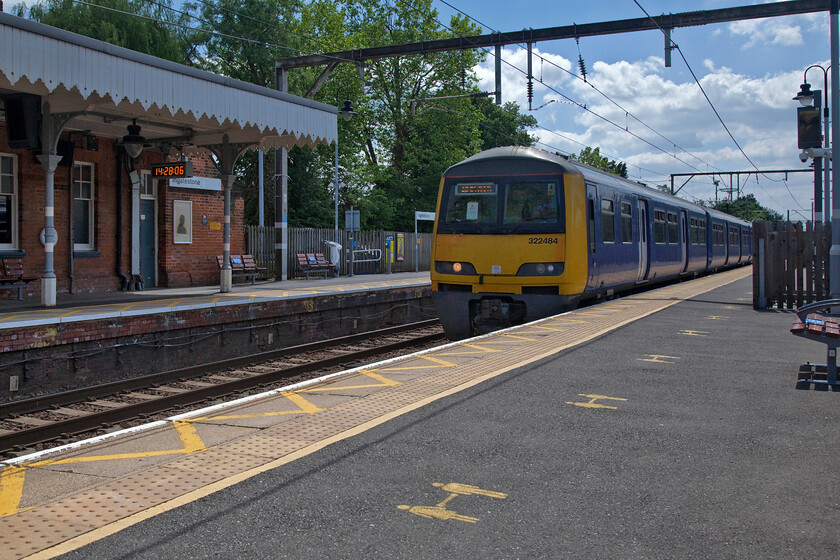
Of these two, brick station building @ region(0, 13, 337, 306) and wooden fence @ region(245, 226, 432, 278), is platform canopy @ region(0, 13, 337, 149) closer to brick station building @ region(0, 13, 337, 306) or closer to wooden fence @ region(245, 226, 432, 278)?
brick station building @ region(0, 13, 337, 306)

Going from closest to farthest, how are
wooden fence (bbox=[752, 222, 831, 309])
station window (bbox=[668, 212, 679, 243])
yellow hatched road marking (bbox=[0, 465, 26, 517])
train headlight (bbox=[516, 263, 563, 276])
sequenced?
yellow hatched road marking (bbox=[0, 465, 26, 517]), train headlight (bbox=[516, 263, 563, 276]), wooden fence (bbox=[752, 222, 831, 309]), station window (bbox=[668, 212, 679, 243])

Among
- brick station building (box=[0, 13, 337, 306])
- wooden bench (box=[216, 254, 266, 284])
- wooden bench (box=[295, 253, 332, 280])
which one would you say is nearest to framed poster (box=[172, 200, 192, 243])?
brick station building (box=[0, 13, 337, 306])

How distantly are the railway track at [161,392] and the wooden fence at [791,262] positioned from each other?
695 centimetres

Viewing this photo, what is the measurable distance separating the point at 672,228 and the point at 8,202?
15.7m

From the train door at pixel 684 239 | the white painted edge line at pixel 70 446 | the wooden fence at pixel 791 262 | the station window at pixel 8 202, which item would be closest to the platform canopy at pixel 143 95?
the station window at pixel 8 202

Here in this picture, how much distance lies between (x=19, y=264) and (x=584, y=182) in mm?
10247

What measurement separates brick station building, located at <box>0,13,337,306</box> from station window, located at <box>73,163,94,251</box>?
0.02 metres

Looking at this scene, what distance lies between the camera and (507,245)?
11.9 metres

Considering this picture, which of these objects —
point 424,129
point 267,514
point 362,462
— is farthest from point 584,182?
point 424,129

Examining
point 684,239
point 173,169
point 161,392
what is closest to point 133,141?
point 173,169

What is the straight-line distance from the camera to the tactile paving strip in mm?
3648

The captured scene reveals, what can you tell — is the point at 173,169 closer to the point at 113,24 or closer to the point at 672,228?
the point at 672,228

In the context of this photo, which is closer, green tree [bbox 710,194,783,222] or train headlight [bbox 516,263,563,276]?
train headlight [bbox 516,263,563,276]

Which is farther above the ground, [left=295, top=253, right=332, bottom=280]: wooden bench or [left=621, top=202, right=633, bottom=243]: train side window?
[left=621, top=202, right=633, bottom=243]: train side window
